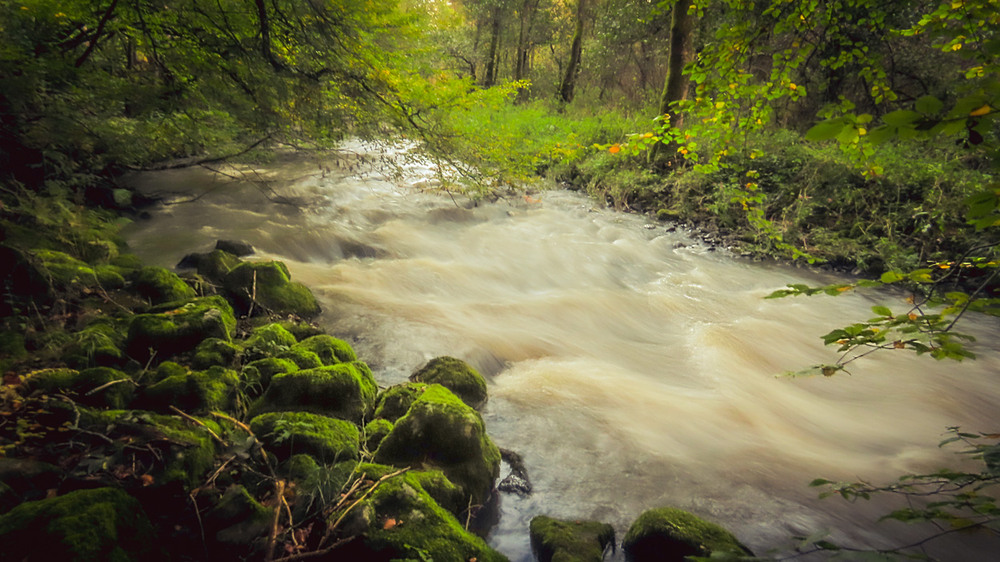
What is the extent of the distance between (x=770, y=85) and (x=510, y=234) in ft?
20.8

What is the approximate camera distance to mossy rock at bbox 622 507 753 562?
237 centimetres

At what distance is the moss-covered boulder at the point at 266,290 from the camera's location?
4352 mm

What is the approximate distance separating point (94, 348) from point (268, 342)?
98 centimetres

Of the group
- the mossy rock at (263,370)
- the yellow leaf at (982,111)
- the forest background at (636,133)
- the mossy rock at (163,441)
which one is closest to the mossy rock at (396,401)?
the mossy rock at (263,370)

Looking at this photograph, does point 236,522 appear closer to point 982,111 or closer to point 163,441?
point 163,441

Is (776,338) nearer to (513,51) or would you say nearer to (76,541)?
(76,541)

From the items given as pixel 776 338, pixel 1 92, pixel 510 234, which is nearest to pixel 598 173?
pixel 510 234

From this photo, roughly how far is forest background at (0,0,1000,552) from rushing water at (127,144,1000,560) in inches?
22.8

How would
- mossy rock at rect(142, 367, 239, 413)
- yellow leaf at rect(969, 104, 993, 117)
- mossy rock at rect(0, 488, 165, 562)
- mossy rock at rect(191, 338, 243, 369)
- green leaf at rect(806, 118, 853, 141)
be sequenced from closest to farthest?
1. yellow leaf at rect(969, 104, 993, 117)
2. green leaf at rect(806, 118, 853, 141)
3. mossy rock at rect(0, 488, 165, 562)
4. mossy rock at rect(142, 367, 239, 413)
5. mossy rock at rect(191, 338, 243, 369)

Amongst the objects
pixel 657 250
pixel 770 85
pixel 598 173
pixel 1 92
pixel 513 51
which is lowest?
pixel 657 250

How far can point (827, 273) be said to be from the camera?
7.28 metres

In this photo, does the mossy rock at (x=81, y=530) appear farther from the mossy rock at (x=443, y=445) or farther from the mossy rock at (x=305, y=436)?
the mossy rock at (x=443, y=445)

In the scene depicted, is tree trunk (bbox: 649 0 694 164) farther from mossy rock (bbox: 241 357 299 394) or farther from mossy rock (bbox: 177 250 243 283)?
mossy rock (bbox: 241 357 299 394)

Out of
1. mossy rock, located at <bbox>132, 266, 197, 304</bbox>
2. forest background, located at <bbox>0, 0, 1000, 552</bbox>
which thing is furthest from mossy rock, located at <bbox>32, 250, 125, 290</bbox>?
forest background, located at <bbox>0, 0, 1000, 552</bbox>
